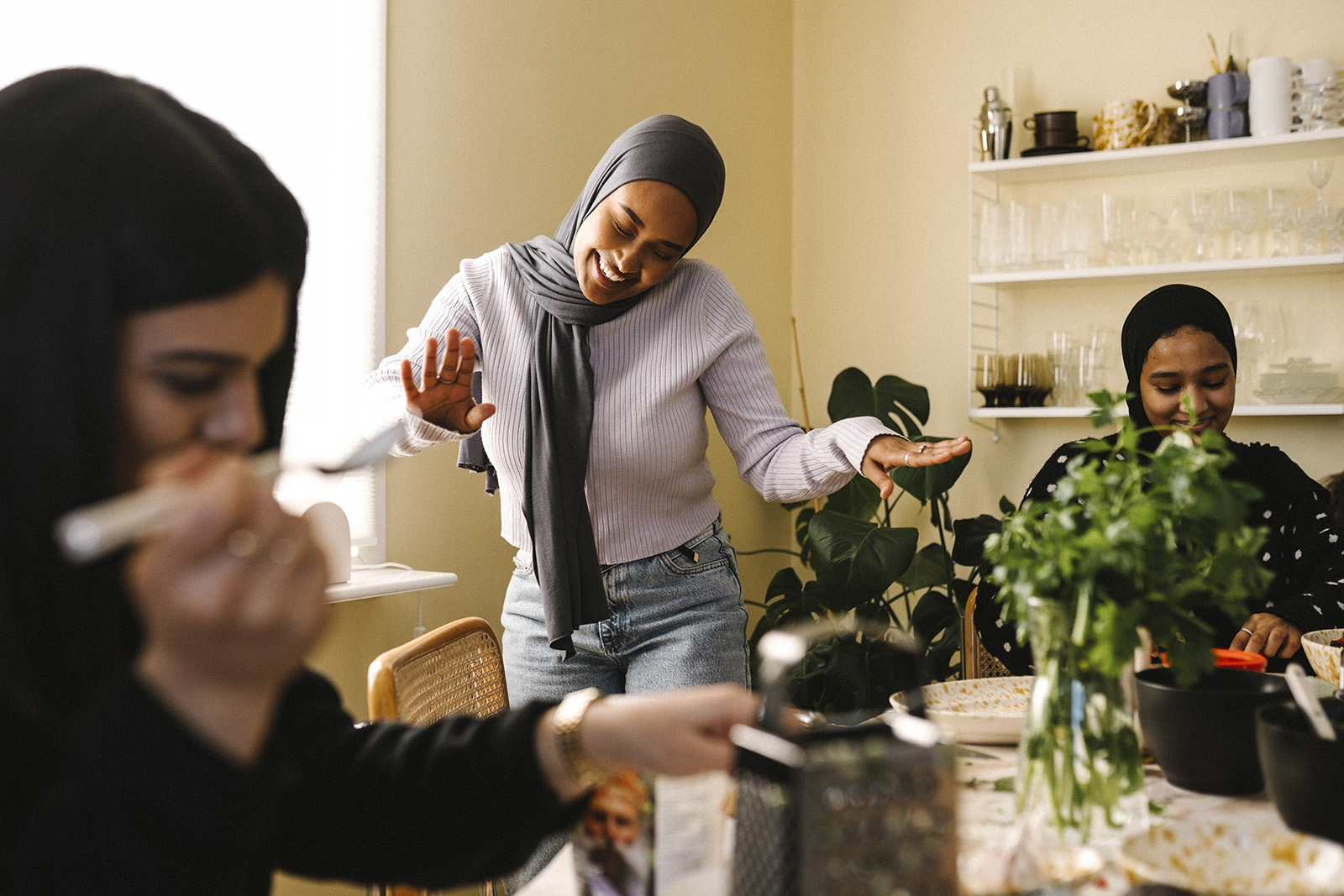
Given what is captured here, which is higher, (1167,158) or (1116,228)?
(1167,158)

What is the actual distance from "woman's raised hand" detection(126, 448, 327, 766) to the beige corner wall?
328 cm

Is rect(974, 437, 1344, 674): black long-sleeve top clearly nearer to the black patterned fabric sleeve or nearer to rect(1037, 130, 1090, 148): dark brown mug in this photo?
the black patterned fabric sleeve

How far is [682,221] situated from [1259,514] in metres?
1.44

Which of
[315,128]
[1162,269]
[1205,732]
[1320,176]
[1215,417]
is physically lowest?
[1205,732]

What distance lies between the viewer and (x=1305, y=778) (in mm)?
888

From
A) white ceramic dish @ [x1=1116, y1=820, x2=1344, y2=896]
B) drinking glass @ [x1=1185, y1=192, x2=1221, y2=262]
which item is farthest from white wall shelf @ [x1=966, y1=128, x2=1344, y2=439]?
white ceramic dish @ [x1=1116, y1=820, x2=1344, y2=896]

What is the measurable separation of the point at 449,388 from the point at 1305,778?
3.83 ft

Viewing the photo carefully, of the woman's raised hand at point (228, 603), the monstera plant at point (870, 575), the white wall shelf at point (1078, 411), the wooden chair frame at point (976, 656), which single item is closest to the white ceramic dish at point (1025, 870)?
the woman's raised hand at point (228, 603)

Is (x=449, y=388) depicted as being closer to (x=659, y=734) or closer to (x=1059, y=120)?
(x=659, y=734)

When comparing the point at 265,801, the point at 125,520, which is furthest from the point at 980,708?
A: the point at 125,520

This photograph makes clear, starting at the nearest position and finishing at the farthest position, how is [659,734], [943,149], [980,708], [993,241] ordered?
[659,734]
[980,708]
[993,241]
[943,149]

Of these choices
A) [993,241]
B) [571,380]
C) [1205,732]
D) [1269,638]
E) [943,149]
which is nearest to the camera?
[1205,732]

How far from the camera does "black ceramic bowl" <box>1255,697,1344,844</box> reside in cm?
87

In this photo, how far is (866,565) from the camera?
2.99 m
